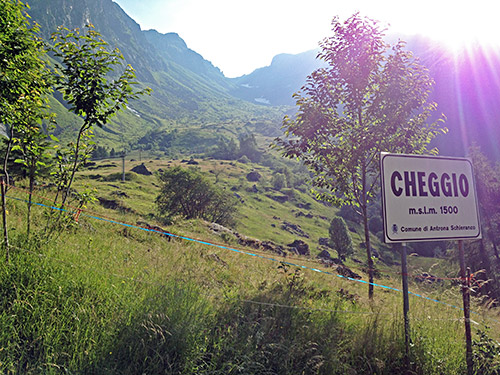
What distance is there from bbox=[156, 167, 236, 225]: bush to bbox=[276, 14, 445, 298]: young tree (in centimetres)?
3650

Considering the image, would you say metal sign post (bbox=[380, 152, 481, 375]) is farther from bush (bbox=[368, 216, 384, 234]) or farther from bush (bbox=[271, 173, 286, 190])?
bush (bbox=[271, 173, 286, 190])

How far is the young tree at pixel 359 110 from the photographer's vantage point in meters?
6.98

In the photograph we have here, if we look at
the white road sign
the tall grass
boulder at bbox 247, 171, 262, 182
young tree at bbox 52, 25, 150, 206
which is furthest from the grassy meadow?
boulder at bbox 247, 171, 262, 182

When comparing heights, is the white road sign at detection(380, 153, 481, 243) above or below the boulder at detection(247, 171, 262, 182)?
below

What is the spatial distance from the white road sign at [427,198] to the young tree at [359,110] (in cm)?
260

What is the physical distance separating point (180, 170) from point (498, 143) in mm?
180152

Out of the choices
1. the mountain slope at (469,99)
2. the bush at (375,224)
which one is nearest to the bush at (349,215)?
the bush at (375,224)

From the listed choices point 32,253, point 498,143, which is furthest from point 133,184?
point 498,143

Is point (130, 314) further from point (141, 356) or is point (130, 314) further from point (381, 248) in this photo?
point (381, 248)

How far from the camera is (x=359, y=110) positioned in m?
7.36

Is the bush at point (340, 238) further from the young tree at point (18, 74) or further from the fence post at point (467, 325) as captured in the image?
the young tree at point (18, 74)

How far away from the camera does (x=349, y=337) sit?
3.99m

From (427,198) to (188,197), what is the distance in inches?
1814

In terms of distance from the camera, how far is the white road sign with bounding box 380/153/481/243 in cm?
403
